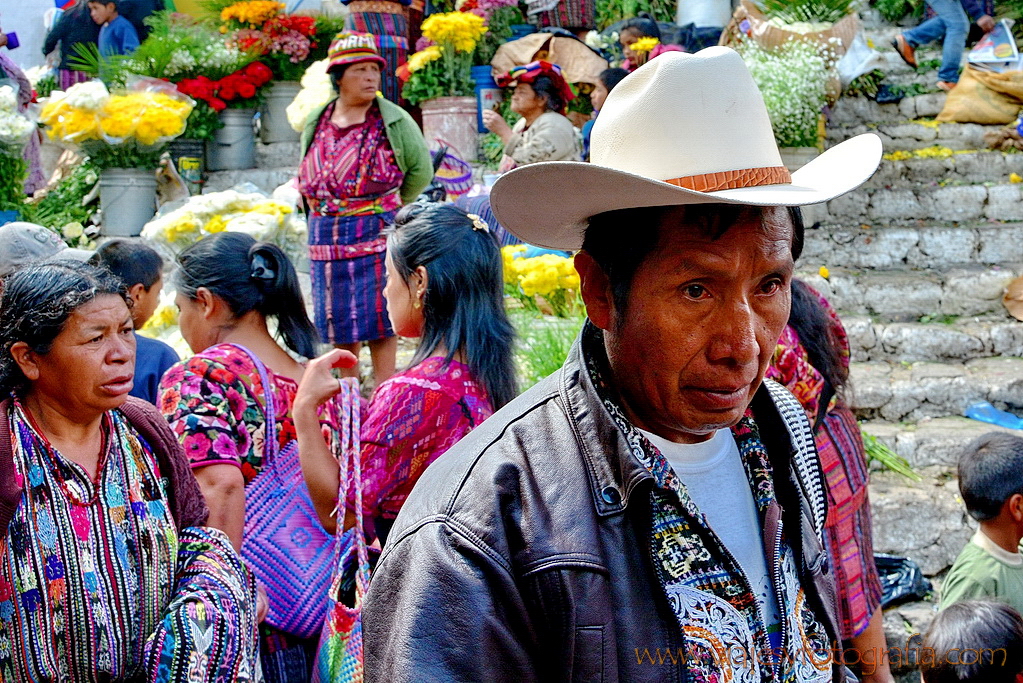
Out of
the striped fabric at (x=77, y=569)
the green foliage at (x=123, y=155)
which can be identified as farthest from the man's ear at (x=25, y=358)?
the green foliage at (x=123, y=155)

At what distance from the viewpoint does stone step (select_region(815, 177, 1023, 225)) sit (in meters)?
7.31

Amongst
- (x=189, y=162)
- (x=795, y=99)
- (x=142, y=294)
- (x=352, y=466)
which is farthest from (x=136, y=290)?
(x=189, y=162)

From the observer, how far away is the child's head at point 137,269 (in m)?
3.48

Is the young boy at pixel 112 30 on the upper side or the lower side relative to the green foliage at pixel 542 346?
upper

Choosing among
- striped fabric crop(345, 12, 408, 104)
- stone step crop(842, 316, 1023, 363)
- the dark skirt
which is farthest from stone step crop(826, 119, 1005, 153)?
the dark skirt

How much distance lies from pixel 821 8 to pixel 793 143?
8.61 ft

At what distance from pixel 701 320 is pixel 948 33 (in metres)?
9.26

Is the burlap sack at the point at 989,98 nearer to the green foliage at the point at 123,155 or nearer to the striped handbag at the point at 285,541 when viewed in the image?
the green foliage at the point at 123,155

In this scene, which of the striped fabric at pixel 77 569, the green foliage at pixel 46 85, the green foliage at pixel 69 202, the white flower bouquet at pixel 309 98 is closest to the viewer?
the striped fabric at pixel 77 569

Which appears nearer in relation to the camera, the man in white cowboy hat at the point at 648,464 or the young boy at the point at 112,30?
the man in white cowboy hat at the point at 648,464

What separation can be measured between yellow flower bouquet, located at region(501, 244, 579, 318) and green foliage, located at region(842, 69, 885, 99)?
5.56 metres

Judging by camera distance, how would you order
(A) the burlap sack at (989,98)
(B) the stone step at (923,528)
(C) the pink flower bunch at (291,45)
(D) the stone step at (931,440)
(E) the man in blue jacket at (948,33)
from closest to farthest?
(B) the stone step at (923,528)
(D) the stone step at (931,440)
(A) the burlap sack at (989,98)
(E) the man in blue jacket at (948,33)
(C) the pink flower bunch at (291,45)

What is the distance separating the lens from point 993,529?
3.26 meters

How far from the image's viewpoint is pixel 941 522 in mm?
4441
